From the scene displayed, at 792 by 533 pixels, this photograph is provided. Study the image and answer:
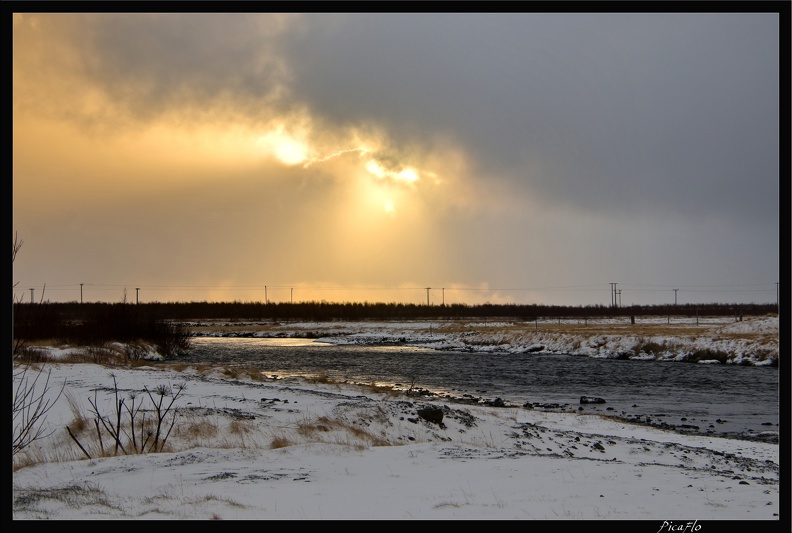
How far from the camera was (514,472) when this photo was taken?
10.9 metres

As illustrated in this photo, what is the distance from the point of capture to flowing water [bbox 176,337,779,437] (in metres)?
22.4

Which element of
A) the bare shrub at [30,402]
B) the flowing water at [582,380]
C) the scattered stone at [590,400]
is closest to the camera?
the bare shrub at [30,402]

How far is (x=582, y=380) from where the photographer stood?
33.5 metres

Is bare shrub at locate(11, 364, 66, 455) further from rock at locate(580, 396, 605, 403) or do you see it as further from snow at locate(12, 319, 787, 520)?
rock at locate(580, 396, 605, 403)

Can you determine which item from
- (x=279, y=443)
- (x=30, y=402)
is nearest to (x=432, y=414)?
(x=279, y=443)

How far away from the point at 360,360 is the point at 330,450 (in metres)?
32.7

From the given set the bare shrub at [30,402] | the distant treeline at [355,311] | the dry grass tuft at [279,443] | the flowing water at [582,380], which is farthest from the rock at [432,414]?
the distant treeline at [355,311]

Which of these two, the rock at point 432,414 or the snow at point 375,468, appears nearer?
the snow at point 375,468

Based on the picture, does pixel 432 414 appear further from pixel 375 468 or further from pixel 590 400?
pixel 590 400

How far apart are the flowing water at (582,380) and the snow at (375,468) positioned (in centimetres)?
430

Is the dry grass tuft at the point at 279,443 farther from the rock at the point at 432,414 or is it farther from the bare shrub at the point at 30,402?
the bare shrub at the point at 30,402

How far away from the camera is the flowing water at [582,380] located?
2236 centimetres
